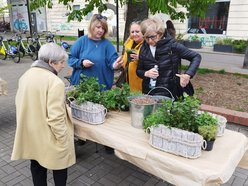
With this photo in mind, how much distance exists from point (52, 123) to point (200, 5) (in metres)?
4.25

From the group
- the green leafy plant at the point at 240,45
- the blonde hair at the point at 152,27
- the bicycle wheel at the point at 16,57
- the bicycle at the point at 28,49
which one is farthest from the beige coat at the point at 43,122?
the green leafy plant at the point at 240,45

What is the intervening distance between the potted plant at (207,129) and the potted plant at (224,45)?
13.3m

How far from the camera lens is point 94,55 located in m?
3.13

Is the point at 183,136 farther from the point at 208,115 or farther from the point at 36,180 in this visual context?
the point at 36,180

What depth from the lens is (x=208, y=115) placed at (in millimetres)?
1988

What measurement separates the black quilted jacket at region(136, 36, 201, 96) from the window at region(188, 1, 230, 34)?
1484 cm

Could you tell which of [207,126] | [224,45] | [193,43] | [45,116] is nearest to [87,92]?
[45,116]

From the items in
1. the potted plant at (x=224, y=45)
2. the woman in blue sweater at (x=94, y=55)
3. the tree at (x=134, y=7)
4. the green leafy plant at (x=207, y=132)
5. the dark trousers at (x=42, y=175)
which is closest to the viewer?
the green leafy plant at (x=207, y=132)

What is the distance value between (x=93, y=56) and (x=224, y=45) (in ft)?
41.9

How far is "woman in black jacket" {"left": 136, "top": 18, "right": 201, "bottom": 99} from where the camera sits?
249cm

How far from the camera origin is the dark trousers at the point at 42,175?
2330 mm

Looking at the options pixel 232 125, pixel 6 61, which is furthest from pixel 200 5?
pixel 6 61

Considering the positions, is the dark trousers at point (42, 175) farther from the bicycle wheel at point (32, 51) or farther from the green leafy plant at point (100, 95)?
the bicycle wheel at point (32, 51)

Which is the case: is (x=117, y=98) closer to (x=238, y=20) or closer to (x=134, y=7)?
(x=134, y=7)
